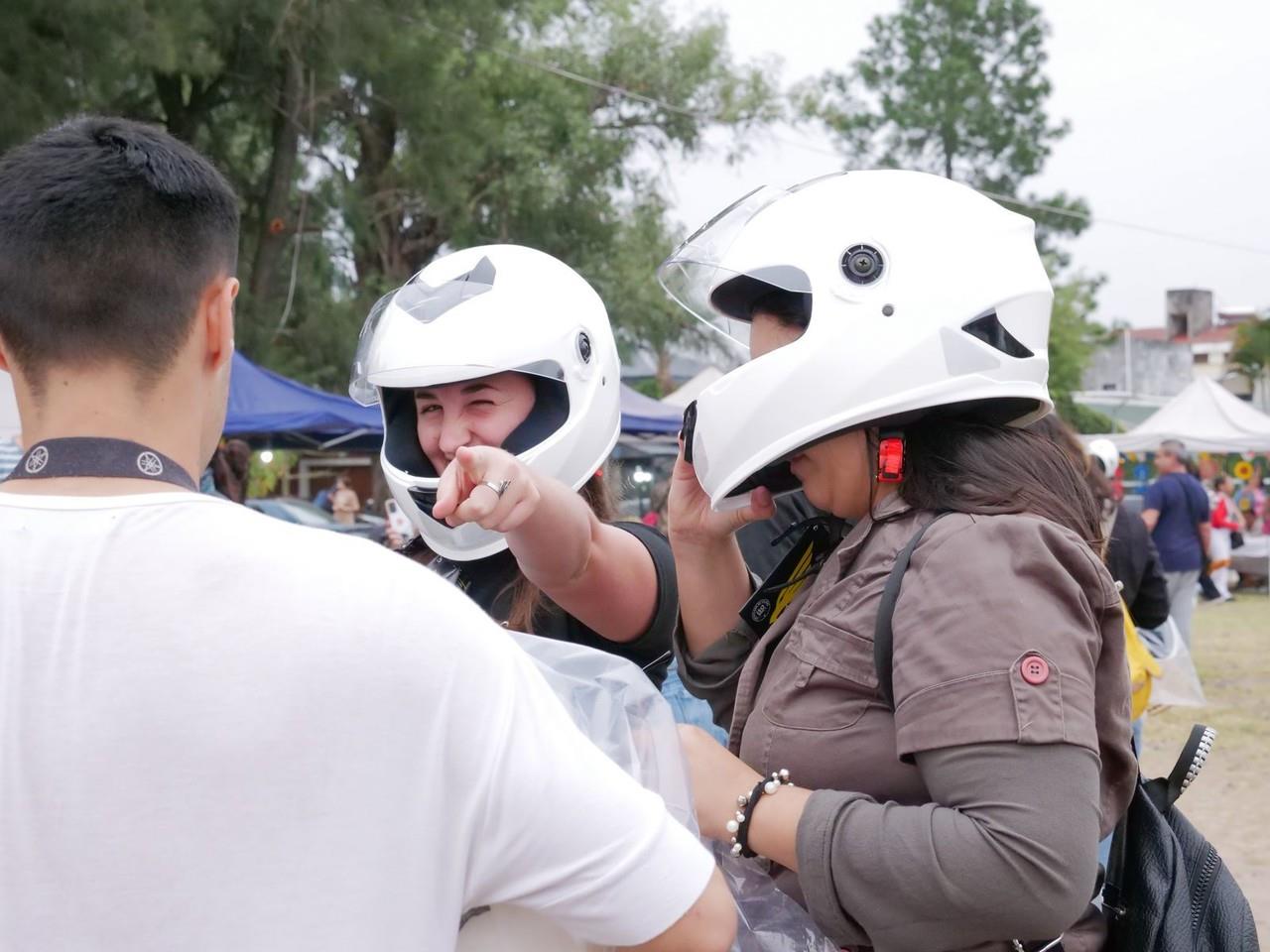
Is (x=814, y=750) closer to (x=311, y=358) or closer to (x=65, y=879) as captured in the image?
(x=65, y=879)


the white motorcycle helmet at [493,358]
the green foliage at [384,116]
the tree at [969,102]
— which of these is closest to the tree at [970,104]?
the tree at [969,102]

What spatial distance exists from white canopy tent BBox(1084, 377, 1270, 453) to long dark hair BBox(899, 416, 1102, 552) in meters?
21.2

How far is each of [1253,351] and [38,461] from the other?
51.0m

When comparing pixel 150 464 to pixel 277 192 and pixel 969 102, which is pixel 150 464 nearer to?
pixel 277 192

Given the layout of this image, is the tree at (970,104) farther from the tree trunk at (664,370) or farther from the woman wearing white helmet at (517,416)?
the woman wearing white helmet at (517,416)

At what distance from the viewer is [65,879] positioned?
1.09 metres

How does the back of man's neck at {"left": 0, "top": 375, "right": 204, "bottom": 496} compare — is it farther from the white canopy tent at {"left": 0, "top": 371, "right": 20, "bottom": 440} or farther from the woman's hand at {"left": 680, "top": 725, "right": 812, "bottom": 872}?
the white canopy tent at {"left": 0, "top": 371, "right": 20, "bottom": 440}

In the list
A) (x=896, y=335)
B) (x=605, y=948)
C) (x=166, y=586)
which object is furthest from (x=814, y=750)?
(x=166, y=586)

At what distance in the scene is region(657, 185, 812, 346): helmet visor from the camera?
69.0 inches

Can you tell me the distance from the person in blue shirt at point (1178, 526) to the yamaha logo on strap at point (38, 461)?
31.8 feet

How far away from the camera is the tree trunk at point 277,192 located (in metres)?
14.9

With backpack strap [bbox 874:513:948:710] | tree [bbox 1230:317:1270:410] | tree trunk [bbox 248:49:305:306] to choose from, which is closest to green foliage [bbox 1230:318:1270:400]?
tree [bbox 1230:317:1270:410]

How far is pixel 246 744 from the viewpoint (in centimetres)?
108

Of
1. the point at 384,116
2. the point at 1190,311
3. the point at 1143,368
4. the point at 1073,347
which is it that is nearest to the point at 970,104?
the point at 1073,347
